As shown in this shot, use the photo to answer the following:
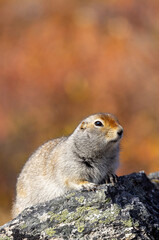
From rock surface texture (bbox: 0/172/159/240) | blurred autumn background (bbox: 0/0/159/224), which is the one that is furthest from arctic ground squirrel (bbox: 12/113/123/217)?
blurred autumn background (bbox: 0/0/159/224)

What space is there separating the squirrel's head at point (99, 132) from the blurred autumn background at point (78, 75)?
1125 cm

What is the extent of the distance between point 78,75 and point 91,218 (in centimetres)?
1673

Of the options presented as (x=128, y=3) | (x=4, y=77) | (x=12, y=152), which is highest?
(x=128, y=3)

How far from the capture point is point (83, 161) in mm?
7992

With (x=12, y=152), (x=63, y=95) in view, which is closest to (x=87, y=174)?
(x=12, y=152)

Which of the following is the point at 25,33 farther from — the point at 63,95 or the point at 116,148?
the point at 116,148

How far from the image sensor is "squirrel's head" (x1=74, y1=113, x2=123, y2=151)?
7680mm

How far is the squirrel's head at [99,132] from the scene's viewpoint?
25.2 ft

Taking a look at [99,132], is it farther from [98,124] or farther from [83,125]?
[83,125]

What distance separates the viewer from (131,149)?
2123 cm

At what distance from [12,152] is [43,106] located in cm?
301

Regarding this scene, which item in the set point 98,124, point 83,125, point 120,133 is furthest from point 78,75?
point 120,133

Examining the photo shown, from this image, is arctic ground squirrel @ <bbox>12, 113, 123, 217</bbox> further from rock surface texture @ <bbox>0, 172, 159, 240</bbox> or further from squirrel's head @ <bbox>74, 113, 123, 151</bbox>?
rock surface texture @ <bbox>0, 172, 159, 240</bbox>

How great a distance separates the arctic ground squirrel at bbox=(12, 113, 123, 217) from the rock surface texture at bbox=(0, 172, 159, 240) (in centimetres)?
50
